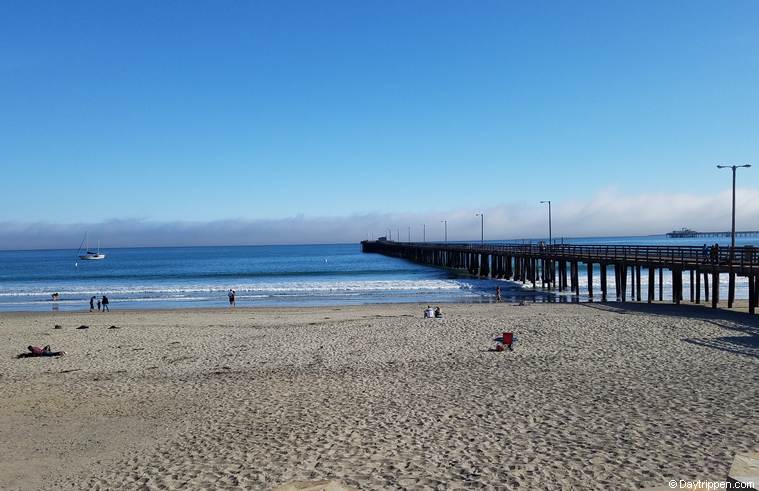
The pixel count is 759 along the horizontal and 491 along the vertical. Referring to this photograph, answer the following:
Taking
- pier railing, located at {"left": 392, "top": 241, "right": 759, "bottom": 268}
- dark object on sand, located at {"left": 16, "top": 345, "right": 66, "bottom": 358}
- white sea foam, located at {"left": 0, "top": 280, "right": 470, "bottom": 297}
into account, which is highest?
pier railing, located at {"left": 392, "top": 241, "right": 759, "bottom": 268}

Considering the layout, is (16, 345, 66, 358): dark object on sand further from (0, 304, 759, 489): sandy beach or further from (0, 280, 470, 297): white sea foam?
(0, 280, 470, 297): white sea foam

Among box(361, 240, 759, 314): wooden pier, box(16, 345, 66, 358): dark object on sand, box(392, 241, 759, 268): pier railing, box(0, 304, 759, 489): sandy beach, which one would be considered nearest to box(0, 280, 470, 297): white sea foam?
box(361, 240, 759, 314): wooden pier

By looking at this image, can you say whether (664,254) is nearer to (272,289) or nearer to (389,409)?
(389,409)

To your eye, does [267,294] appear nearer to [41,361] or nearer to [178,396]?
[41,361]

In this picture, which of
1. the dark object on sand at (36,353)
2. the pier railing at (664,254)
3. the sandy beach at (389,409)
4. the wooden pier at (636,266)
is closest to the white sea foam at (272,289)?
the wooden pier at (636,266)

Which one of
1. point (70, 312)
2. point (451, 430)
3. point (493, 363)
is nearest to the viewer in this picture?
point (451, 430)

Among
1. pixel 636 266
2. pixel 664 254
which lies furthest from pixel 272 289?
pixel 664 254

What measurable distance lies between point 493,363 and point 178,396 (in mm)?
7026

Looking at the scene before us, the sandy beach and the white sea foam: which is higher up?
the sandy beach

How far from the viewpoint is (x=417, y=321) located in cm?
2253

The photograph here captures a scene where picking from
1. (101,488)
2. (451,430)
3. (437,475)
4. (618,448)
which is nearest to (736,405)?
(618,448)

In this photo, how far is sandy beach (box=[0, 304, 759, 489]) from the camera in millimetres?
7328

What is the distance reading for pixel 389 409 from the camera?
33.1 ft

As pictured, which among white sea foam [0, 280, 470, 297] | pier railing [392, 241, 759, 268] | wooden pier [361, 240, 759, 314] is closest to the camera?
pier railing [392, 241, 759, 268]
